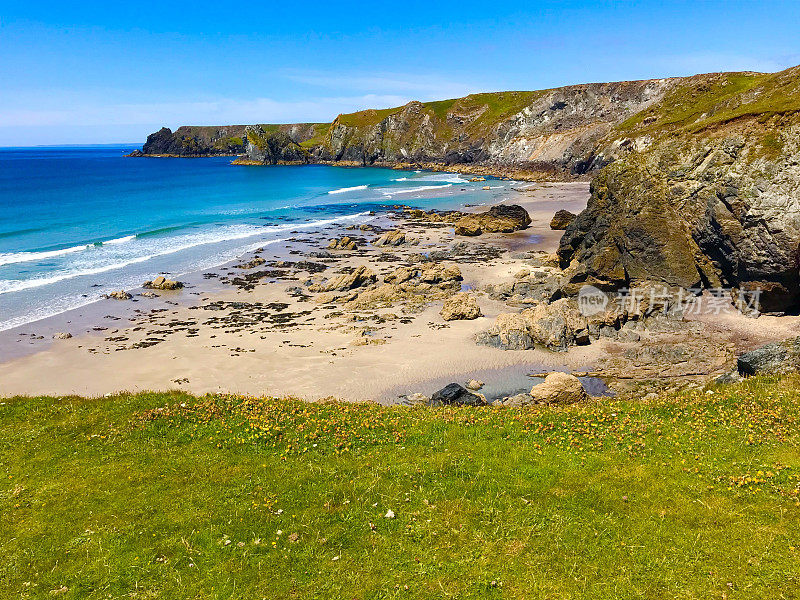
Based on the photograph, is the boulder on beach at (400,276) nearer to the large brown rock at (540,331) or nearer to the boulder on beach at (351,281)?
the boulder on beach at (351,281)

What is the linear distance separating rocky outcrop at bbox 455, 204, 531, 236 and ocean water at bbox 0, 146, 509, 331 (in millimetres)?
22904

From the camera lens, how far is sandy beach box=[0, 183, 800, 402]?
28422 millimetres

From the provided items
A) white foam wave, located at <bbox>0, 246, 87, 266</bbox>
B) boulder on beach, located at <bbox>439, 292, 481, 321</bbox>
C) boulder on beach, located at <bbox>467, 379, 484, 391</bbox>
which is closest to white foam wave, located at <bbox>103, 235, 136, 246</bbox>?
white foam wave, located at <bbox>0, 246, 87, 266</bbox>

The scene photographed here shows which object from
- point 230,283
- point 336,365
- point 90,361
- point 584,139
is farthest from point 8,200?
point 584,139

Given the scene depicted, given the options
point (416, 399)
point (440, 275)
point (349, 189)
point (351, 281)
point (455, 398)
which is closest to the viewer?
point (455, 398)

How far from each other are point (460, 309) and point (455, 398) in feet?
52.3

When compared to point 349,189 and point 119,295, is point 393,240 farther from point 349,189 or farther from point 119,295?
point 349,189

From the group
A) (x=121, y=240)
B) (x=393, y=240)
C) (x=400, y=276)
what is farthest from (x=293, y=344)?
(x=121, y=240)

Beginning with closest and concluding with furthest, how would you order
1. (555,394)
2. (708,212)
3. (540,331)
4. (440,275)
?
1. (555,394)
2. (540,331)
3. (708,212)
4. (440,275)

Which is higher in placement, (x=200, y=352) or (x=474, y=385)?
(x=200, y=352)

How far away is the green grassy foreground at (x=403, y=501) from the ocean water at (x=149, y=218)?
32620 mm

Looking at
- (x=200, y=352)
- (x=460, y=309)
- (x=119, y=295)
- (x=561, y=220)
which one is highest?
(x=561, y=220)

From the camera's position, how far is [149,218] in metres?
89.4

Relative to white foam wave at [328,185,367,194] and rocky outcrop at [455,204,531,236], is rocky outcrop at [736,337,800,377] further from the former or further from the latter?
white foam wave at [328,185,367,194]
